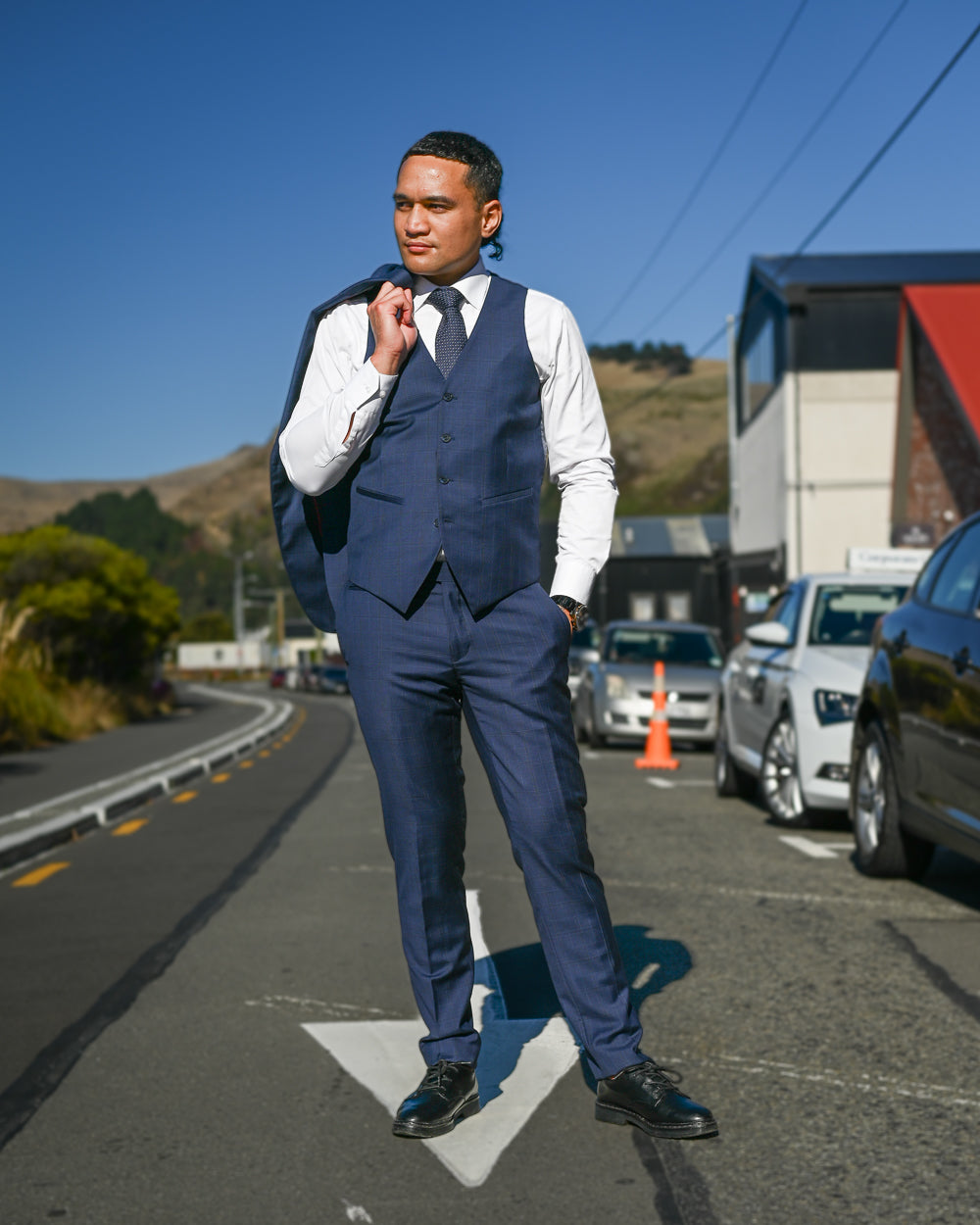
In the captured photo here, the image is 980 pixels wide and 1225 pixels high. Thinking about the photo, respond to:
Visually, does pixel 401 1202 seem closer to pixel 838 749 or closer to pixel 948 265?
pixel 838 749

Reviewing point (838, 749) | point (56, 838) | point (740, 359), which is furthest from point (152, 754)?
point (740, 359)

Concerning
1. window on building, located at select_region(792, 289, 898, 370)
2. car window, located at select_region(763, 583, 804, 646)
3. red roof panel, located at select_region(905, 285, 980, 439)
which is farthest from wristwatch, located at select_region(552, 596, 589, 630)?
window on building, located at select_region(792, 289, 898, 370)

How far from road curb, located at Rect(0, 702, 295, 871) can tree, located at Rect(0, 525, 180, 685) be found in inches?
381

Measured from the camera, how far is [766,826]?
954 centimetres

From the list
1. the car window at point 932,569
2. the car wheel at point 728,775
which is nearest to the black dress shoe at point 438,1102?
the car window at point 932,569

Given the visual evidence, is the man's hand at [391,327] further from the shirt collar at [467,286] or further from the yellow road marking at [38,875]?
the yellow road marking at [38,875]

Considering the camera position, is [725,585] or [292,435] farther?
[725,585]

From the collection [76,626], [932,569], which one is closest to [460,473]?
[932,569]

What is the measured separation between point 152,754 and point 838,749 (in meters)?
11.2

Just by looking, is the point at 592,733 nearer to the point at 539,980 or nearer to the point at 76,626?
the point at 539,980

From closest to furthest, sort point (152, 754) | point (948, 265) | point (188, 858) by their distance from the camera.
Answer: point (188, 858)
point (152, 754)
point (948, 265)

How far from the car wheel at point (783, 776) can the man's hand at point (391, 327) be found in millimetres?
6092

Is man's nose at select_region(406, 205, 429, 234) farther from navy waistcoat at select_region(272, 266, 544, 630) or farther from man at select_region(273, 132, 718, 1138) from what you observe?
navy waistcoat at select_region(272, 266, 544, 630)

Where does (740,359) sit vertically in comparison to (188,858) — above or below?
above
